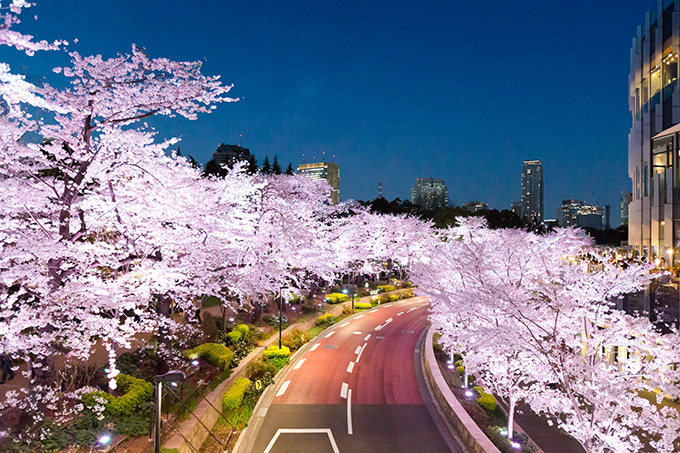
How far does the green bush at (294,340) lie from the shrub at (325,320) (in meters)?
3.73

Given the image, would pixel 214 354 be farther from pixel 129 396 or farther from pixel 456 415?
pixel 456 415

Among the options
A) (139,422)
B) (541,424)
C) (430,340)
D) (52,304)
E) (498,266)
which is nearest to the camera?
(52,304)

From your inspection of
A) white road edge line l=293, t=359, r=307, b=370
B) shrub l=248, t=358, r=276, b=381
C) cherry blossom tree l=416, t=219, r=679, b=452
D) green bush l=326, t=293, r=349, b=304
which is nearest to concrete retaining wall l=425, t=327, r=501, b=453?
cherry blossom tree l=416, t=219, r=679, b=452

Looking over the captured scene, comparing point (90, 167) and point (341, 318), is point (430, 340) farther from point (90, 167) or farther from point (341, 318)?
point (90, 167)

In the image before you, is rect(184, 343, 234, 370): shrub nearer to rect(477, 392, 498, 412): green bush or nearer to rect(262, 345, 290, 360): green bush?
rect(262, 345, 290, 360): green bush

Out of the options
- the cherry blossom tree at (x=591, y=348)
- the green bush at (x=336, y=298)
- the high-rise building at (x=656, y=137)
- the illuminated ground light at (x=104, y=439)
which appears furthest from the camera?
the green bush at (x=336, y=298)

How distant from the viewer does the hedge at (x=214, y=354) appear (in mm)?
14219

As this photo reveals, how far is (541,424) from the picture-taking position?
13.3 meters

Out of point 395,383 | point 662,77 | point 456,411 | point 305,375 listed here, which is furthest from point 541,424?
point 662,77

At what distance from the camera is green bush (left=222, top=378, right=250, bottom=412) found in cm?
1179

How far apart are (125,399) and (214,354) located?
4.94 meters

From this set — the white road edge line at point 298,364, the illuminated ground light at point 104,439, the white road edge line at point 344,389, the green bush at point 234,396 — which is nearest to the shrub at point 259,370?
the white road edge line at point 298,364

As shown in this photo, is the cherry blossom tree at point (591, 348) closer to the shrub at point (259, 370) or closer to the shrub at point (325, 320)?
the shrub at point (259, 370)

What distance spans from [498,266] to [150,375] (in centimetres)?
1213
